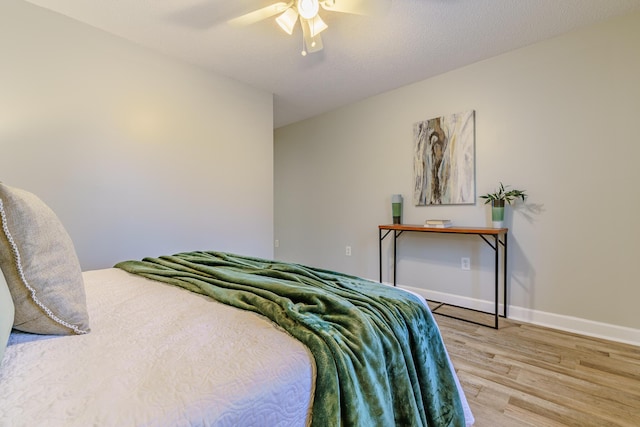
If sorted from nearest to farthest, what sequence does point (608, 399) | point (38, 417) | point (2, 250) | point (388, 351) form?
point (38, 417)
point (2, 250)
point (388, 351)
point (608, 399)

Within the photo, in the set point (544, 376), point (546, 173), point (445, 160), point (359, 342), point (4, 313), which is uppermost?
point (445, 160)

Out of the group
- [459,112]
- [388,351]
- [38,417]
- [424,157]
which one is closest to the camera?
[38,417]

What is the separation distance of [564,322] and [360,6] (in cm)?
269

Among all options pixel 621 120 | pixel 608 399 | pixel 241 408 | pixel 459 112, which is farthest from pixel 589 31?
pixel 241 408

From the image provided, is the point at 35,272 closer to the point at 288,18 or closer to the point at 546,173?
the point at 288,18

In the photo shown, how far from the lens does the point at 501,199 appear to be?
2361 millimetres

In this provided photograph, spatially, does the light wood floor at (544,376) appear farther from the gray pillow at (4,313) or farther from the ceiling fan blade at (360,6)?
the ceiling fan blade at (360,6)

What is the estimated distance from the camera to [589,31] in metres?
2.11

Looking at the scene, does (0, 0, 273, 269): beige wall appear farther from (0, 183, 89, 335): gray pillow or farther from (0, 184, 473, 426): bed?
(0, 183, 89, 335): gray pillow

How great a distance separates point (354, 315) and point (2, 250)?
0.91 m

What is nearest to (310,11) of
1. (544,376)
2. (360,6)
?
(360,6)

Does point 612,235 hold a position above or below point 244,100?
below

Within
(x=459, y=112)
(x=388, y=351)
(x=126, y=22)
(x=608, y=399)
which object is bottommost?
(x=608, y=399)

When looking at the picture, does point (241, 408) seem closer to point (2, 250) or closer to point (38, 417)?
point (38, 417)
